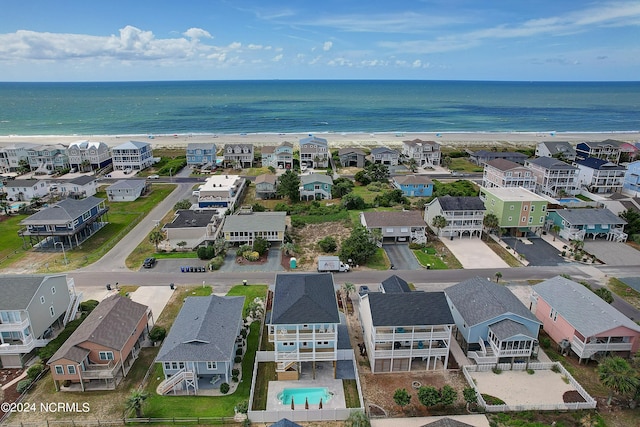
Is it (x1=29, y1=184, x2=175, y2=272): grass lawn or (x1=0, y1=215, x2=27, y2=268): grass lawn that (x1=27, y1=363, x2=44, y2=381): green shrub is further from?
→ (x1=0, y1=215, x2=27, y2=268): grass lawn

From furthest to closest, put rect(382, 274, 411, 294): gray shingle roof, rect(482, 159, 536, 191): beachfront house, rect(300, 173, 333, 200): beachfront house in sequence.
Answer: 1. rect(300, 173, 333, 200): beachfront house
2. rect(482, 159, 536, 191): beachfront house
3. rect(382, 274, 411, 294): gray shingle roof

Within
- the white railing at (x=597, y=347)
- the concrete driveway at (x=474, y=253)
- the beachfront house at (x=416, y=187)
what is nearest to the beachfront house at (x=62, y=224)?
the concrete driveway at (x=474, y=253)

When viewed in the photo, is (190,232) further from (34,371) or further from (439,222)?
(439,222)

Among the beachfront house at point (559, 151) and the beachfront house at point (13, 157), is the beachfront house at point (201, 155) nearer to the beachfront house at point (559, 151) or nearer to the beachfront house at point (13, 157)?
the beachfront house at point (13, 157)

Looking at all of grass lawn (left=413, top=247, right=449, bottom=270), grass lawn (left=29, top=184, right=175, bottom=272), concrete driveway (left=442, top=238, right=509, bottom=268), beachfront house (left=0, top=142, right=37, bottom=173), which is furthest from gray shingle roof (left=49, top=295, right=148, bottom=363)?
beachfront house (left=0, top=142, right=37, bottom=173)

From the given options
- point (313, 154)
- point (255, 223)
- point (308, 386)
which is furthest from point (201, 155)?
point (308, 386)

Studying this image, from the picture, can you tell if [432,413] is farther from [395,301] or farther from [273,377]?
[273,377]
